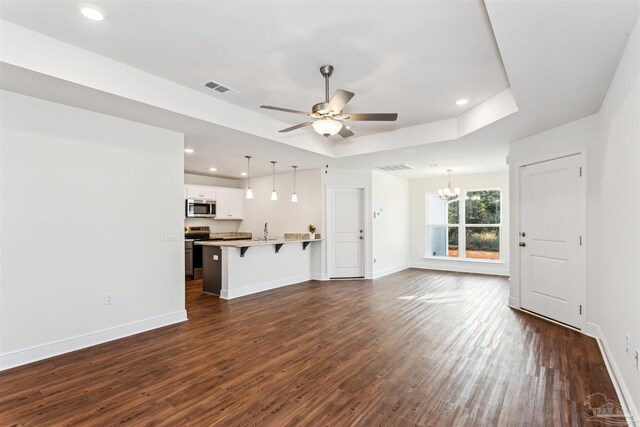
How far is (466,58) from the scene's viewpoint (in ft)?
9.59

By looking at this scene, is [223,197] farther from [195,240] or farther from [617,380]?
[617,380]

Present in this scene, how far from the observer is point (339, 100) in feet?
9.06

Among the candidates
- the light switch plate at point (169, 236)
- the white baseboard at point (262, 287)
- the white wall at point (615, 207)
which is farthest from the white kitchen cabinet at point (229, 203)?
the white wall at point (615, 207)

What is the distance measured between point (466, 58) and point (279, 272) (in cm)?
Result: 483

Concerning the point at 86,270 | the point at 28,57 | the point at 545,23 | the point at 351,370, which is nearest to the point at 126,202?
the point at 86,270

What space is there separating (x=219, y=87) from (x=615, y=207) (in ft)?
12.8

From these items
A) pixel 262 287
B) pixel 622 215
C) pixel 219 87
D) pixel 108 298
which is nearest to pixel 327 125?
pixel 219 87

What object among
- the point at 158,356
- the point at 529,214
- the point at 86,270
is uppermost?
the point at 529,214

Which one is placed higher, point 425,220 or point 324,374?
point 425,220

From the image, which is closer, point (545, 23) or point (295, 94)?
point (545, 23)

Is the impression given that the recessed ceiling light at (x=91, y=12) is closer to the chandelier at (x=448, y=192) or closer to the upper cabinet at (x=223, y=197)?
the upper cabinet at (x=223, y=197)

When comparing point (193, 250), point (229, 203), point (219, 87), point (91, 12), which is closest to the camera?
point (91, 12)

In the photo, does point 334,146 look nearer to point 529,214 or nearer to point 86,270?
point 529,214

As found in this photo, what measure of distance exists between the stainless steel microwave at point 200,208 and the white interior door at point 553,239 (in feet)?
21.7
